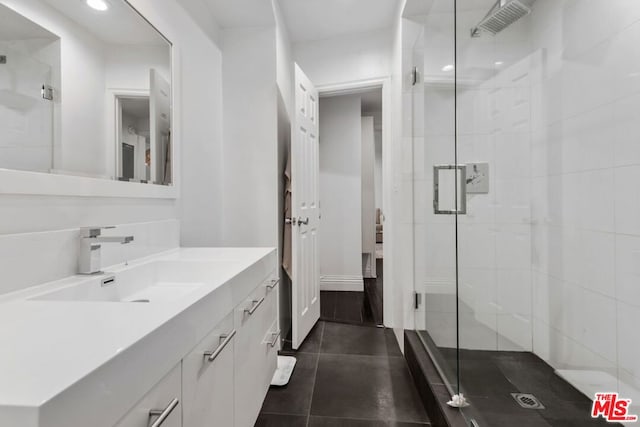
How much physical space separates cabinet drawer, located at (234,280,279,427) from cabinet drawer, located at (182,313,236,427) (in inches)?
2.6

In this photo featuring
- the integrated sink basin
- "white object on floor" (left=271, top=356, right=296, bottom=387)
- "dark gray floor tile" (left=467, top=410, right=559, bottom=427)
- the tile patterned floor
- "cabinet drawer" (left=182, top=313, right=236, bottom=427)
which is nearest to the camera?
"cabinet drawer" (left=182, top=313, right=236, bottom=427)

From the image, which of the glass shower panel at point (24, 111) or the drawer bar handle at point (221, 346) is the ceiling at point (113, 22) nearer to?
the glass shower panel at point (24, 111)

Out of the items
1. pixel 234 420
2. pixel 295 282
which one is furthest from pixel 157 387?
pixel 295 282

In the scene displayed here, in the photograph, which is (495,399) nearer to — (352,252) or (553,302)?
(553,302)

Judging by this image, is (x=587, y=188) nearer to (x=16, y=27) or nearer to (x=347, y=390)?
(x=347, y=390)

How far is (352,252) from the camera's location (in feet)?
12.0

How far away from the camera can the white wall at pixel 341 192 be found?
3.61 m

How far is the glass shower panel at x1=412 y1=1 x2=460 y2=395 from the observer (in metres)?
1.75

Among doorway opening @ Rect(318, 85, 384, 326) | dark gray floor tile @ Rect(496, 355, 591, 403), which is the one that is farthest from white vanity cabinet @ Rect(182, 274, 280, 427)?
doorway opening @ Rect(318, 85, 384, 326)

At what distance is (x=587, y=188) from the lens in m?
1.52

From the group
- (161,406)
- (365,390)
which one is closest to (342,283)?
(365,390)

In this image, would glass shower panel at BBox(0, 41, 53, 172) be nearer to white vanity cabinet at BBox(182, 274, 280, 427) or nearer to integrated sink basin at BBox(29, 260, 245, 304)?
integrated sink basin at BBox(29, 260, 245, 304)

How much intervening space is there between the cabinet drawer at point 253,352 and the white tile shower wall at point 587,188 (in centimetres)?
151

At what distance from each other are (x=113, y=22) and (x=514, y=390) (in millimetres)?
2369
